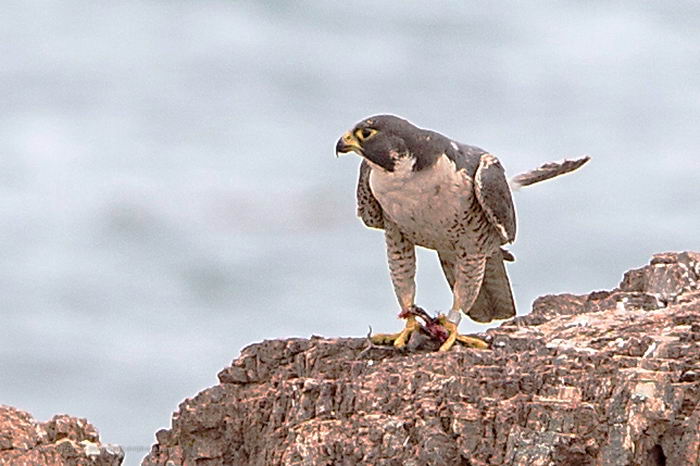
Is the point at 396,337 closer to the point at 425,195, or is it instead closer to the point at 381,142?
the point at 425,195

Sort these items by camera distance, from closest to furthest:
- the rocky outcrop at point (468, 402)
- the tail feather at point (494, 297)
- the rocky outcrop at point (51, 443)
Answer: the rocky outcrop at point (468, 402) < the rocky outcrop at point (51, 443) < the tail feather at point (494, 297)

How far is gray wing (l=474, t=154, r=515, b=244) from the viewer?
16.5m

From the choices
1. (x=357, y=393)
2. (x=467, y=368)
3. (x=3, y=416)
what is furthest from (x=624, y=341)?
Answer: (x=3, y=416)

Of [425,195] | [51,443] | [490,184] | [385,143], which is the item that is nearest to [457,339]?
[425,195]

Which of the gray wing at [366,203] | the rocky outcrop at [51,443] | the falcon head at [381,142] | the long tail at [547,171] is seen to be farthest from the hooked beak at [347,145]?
the rocky outcrop at [51,443]

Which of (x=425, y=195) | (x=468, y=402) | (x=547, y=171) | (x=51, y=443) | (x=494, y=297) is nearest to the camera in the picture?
(x=468, y=402)

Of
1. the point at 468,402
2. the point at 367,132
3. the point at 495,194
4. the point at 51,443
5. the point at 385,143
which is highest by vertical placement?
the point at 367,132

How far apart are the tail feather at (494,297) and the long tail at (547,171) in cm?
116

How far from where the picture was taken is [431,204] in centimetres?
1619

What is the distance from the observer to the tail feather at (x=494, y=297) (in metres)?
18.1

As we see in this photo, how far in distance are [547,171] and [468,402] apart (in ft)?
18.5

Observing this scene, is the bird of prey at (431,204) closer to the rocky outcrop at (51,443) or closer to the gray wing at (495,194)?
the gray wing at (495,194)

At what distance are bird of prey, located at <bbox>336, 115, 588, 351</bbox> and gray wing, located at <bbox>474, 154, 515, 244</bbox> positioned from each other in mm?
11

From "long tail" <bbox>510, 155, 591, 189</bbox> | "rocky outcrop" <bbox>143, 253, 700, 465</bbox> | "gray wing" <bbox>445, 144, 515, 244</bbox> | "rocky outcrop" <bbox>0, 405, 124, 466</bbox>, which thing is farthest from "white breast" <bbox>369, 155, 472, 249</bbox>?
"rocky outcrop" <bbox>0, 405, 124, 466</bbox>
